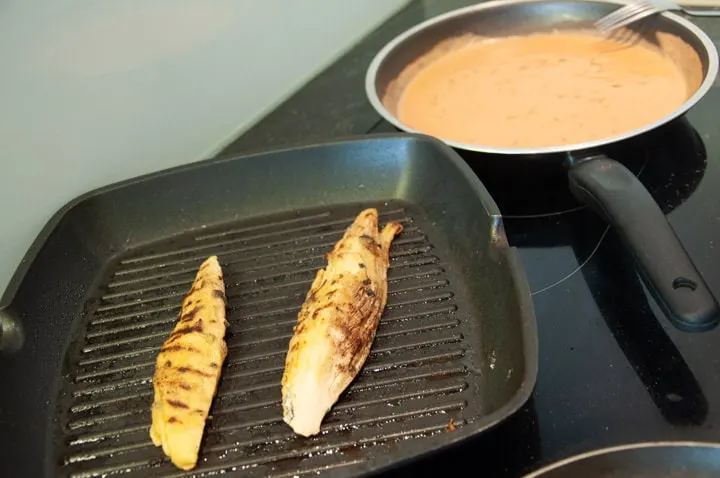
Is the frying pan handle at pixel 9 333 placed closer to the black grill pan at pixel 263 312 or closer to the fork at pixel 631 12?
the black grill pan at pixel 263 312

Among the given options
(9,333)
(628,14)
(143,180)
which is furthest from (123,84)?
(628,14)

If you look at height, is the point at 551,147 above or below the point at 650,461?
above

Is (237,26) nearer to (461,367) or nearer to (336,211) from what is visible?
(336,211)

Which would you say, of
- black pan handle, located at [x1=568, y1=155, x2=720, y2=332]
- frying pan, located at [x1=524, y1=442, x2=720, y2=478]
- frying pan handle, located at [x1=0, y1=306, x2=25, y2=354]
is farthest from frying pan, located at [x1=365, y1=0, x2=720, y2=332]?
frying pan handle, located at [x1=0, y1=306, x2=25, y2=354]

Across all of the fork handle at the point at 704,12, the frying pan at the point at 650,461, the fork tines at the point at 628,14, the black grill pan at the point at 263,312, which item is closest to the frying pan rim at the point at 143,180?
the black grill pan at the point at 263,312

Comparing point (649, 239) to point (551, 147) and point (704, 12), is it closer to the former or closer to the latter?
point (551, 147)

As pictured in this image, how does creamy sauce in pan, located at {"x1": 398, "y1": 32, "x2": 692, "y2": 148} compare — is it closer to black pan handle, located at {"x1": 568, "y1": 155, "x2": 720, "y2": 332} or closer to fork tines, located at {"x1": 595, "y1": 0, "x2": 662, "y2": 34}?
fork tines, located at {"x1": 595, "y1": 0, "x2": 662, "y2": 34}

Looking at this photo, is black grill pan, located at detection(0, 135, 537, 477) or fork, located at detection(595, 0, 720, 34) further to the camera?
fork, located at detection(595, 0, 720, 34)
